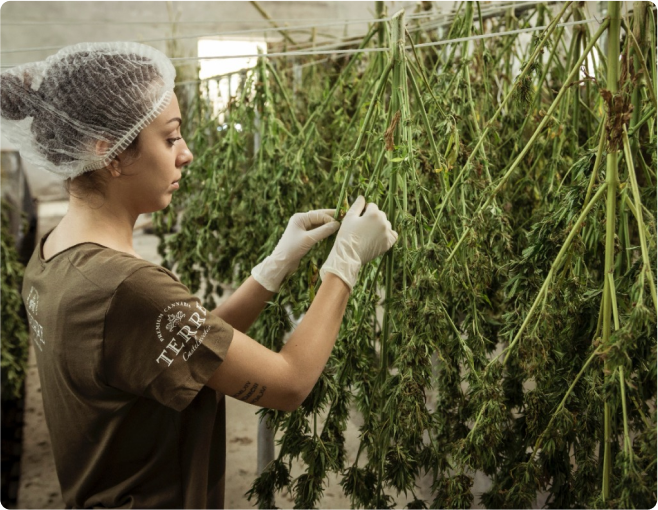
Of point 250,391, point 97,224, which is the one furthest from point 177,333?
point 97,224

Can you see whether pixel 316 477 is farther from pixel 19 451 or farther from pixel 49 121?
pixel 19 451

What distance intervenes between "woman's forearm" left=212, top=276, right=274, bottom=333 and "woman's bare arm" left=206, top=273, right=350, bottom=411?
346 millimetres

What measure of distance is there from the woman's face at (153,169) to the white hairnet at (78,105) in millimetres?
25

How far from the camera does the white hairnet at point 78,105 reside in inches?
50.1

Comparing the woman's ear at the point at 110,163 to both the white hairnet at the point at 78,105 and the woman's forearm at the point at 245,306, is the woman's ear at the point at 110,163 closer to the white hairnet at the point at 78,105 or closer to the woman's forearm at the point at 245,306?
the white hairnet at the point at 78,105

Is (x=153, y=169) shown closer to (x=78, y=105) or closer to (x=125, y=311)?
(x=78, y=105)

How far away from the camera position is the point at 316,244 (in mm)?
1615

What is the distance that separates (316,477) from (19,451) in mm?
2372

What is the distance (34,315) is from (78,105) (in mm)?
455

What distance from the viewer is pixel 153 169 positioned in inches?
51.9

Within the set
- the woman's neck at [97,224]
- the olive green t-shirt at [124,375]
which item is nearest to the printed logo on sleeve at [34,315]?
the olive green t-shirt at [124,375]

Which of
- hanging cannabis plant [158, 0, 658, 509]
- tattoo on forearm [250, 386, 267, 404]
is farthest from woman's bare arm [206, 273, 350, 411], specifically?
hanging cannabis plant [158, 0, 658, 509]

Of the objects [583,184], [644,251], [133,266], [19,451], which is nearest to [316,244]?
[133,266]

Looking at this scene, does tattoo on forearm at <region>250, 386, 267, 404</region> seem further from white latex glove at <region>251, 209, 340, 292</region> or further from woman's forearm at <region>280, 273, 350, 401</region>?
white latex glove at <region>251, 209, 340, 292</region>
